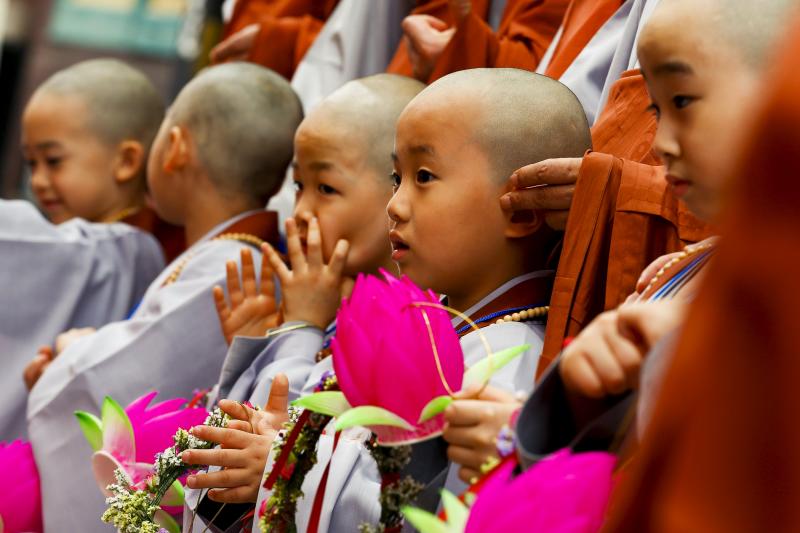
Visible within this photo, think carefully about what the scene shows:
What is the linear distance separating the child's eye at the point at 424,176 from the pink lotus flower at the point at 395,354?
452mm

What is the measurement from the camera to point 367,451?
1.50m

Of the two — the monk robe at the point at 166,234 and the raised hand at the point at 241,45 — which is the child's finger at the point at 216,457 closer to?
the monk robe at the point at 166,234

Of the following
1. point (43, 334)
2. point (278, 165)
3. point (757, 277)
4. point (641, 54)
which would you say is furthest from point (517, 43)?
point (757, 277)

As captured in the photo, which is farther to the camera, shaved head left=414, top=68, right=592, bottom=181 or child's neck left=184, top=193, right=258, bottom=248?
child's neck left=184, top=193, right=258, bottom=248

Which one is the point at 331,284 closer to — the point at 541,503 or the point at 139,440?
the point at 139,440

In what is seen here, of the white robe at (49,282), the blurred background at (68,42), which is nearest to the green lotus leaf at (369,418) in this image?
the white robe at (49,282)

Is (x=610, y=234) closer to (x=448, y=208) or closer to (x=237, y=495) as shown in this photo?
(x=448, y=208)

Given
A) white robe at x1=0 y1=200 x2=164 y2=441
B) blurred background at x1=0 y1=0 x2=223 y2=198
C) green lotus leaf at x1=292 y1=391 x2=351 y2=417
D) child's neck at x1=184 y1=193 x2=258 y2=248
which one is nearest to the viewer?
green lotus leaf at x1=292 y1=391 x2=351 y2=417

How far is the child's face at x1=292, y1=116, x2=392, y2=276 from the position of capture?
2.09 m

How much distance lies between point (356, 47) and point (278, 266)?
3.63ft

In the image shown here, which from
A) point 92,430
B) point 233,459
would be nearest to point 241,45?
point 92,430

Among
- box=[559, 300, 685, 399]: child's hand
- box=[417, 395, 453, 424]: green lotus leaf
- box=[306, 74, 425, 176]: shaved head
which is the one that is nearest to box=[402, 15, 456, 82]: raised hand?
box=[306, 74, 425, 176]: shaved head

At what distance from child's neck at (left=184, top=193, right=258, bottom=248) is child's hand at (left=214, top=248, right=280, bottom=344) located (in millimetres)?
393

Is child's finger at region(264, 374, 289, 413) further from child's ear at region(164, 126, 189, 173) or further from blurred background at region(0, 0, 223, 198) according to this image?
blurred background at region(0, 0, 223, 198)
